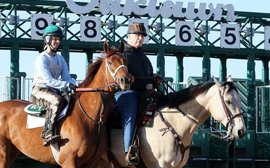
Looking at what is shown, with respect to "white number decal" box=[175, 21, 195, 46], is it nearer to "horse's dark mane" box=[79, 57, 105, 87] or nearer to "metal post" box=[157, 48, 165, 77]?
"metal post" box=[157, 48, 165, 77]

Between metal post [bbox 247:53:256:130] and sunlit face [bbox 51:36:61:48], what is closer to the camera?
sunlit face [bbox 51:36:61:48]

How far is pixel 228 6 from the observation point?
3122 cm

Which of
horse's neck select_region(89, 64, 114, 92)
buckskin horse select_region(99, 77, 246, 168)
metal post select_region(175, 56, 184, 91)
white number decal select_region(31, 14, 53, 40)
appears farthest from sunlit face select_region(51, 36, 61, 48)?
metal post select_region(175, 56, 184, 91)

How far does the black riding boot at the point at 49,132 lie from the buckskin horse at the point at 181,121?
117cm

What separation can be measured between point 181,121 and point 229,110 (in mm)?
821

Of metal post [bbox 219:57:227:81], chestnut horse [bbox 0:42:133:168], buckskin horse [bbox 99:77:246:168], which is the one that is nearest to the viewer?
chestnut horse [bbox 0:42:133:168]

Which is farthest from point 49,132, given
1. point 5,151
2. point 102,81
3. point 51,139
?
point 5,151

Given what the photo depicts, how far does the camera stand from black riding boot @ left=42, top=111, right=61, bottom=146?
1170 centimetres

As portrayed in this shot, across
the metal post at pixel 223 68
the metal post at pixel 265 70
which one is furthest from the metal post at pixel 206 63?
the metal post at pixel 265 70

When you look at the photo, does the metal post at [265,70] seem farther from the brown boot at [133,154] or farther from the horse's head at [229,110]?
the brown boot at [133,154]

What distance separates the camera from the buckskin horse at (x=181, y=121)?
11.9 m

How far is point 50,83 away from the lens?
11836 millimetres

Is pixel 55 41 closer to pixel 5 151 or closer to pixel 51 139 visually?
pixel 51 139

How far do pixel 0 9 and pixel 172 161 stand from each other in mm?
17952
